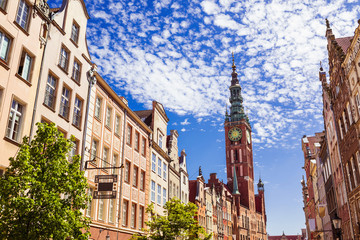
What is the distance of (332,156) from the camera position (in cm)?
3241

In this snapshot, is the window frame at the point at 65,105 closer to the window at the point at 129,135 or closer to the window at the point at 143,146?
the window at the point at 129,135

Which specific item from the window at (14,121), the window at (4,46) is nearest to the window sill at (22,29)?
the window at (4,46)

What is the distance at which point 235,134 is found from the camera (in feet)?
390

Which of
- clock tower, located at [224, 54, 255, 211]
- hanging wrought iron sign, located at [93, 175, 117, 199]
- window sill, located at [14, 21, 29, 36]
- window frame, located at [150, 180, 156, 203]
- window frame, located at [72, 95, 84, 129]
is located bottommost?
A: hanging wrought iron sign, located at [93, 175, 117, 199]

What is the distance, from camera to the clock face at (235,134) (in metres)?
118

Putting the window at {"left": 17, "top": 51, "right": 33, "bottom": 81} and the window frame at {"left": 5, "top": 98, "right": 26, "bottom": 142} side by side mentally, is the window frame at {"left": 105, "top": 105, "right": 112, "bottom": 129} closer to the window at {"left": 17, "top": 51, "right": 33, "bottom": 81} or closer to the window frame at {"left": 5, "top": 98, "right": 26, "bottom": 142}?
the window at {"left": 17, "top": 51, "right": 33, "bottom": 81}

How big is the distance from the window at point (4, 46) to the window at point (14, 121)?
218cm

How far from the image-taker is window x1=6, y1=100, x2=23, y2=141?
16297mm

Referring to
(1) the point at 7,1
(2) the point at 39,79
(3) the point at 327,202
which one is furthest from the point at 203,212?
(1) the point at 7,1

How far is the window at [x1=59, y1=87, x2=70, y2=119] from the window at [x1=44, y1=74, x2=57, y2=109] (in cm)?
94

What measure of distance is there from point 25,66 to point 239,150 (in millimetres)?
104568

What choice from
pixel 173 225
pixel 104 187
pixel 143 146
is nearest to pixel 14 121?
pixel 104 187

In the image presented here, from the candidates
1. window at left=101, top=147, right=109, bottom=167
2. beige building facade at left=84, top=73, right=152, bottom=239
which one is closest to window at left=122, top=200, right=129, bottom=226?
beige building facade at left=84, top=73, right=152, bottom=239

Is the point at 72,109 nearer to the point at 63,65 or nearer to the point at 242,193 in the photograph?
the point at 63,65
